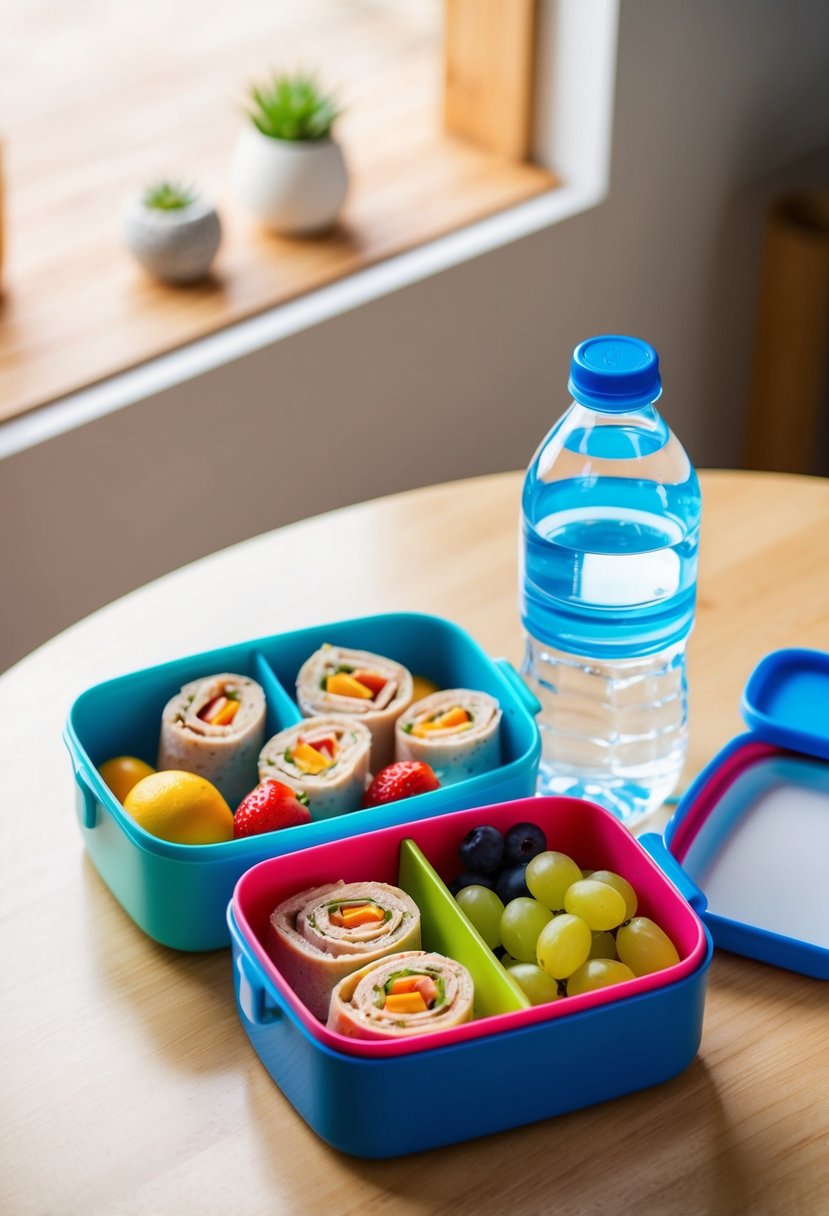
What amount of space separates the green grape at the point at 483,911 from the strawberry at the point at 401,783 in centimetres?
9

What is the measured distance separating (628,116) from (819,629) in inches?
45.8

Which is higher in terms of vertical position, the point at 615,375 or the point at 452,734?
the point at 615,375

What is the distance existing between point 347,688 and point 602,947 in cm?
30

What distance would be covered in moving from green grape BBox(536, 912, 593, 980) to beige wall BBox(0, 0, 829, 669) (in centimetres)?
114

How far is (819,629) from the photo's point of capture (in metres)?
1.38

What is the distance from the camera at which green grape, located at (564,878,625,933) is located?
962 millimetres

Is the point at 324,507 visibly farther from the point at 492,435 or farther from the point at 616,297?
the point at 616,297

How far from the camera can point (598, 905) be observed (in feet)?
3.16

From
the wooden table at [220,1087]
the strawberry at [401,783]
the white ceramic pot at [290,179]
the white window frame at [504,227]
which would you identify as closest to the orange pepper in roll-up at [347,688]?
the strawberry at [401,783]

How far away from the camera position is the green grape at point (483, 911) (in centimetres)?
100

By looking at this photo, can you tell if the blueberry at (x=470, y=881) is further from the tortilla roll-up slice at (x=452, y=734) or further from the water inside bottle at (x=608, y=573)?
the water inside bottle at (x=608, y=573)

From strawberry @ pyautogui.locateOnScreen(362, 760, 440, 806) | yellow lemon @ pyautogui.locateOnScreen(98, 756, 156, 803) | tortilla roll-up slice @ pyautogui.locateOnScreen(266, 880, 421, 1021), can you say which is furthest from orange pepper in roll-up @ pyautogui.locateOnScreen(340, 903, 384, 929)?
yellow lemon @ pyautogui.locateOnScreen(98, 756, 156, 803)

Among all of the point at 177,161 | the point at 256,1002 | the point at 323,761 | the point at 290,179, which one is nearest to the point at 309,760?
the point at 323,761

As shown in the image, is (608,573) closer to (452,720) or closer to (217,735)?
(452,720)
